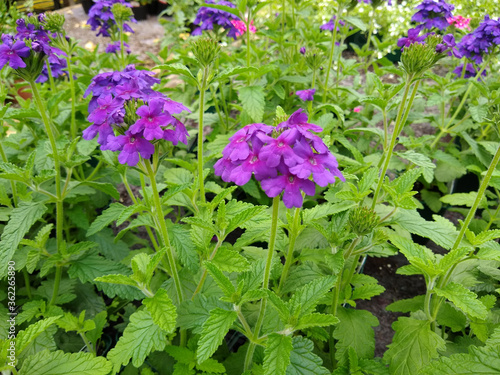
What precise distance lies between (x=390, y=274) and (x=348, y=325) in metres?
1.52

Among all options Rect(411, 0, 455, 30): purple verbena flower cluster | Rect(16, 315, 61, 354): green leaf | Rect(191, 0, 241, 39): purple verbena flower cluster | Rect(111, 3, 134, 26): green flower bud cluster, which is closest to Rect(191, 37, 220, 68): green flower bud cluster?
Rect(16, 315, 61, 354): green leaf

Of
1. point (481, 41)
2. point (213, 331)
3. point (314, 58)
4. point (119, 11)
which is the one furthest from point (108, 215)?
point (481, 41)

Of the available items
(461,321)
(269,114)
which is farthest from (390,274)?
(269,114)

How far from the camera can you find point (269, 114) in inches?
114

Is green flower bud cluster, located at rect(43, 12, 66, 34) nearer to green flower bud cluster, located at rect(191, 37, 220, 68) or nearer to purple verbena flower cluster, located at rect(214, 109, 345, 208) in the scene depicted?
green flower bud cluster, located at rect(191, 37, 220, 68)

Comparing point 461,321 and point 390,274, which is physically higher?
point 461,321

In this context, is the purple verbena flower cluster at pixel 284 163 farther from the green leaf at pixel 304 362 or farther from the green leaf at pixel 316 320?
the green leaf at pixel 304 362

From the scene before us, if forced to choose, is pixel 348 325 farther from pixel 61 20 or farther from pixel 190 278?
pixel 61 20

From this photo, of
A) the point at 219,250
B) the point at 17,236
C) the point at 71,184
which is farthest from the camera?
the point at 71,184

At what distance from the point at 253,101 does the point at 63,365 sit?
1771mm

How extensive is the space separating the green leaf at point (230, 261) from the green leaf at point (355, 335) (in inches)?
26.5

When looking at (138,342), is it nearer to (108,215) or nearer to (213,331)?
(213,331)

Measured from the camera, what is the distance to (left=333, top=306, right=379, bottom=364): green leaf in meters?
1.59

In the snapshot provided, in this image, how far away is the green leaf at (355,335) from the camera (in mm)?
1588
